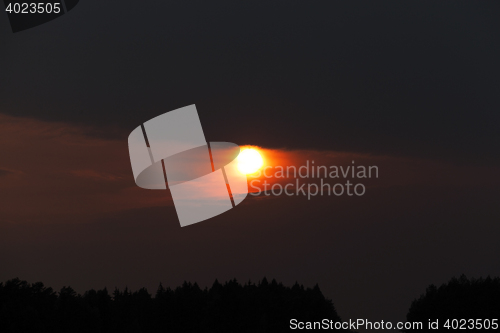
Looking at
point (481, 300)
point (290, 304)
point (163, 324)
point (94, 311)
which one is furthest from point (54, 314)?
point (481, 300)

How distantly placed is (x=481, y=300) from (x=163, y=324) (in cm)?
4742

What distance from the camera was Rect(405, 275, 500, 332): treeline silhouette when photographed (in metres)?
94.4

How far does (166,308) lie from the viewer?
320 ft

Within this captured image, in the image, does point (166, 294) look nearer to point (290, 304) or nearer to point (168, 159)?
point (290, 304)

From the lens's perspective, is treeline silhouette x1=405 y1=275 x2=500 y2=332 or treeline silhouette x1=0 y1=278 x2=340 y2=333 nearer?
treeline silhouette x1=0 y1=278 x2=340 y2=333

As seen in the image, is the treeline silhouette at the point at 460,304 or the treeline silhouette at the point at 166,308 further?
the treeline silhouette at the point at 460,304

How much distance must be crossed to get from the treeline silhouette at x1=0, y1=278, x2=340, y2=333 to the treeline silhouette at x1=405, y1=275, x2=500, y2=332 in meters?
17.2

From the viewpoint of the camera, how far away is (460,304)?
320 feet

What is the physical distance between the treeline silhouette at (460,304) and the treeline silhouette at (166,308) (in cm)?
1722

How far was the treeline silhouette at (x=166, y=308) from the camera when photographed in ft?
242

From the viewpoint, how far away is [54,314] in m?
75.4

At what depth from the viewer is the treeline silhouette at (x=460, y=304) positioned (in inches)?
3716

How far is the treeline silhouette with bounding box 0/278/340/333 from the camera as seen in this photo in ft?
242

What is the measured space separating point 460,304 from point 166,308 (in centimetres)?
4450
